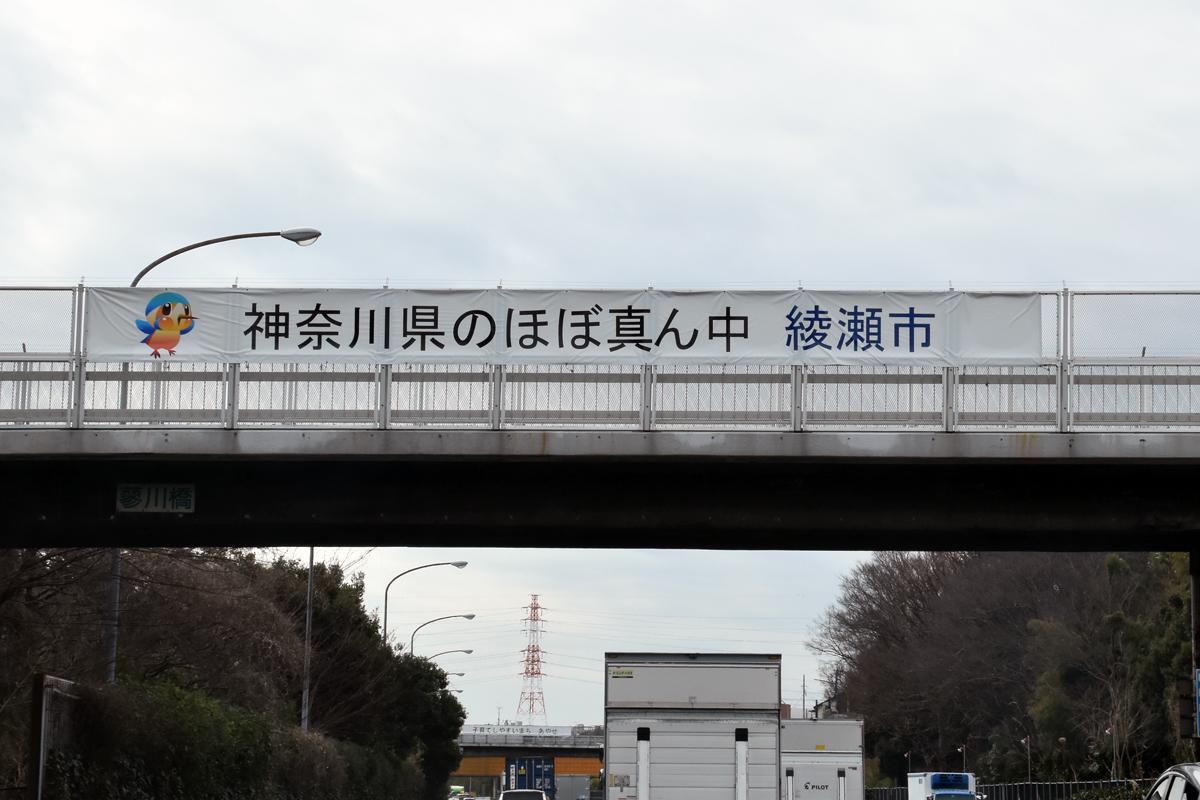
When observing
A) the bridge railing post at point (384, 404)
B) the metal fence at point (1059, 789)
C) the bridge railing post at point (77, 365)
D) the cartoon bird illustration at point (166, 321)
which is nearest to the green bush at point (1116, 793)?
the metal fence at point (1059, 789)

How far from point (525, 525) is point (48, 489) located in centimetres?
653

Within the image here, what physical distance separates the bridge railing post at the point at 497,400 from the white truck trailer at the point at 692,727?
3764 millimetres

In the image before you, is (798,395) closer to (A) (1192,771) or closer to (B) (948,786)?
(A) (1192,771)

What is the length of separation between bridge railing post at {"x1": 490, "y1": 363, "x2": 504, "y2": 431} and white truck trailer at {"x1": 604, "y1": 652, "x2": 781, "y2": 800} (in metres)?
3.76

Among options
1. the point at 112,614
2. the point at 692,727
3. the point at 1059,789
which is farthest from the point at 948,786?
the point at 112,614

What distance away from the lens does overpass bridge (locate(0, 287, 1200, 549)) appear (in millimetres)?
21141

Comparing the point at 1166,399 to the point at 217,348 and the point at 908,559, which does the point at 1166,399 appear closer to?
the point at 217,348

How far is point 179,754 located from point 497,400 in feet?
42.0

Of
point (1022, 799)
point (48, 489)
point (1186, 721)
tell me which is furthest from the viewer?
point (1022, 799)

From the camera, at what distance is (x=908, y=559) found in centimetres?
9300

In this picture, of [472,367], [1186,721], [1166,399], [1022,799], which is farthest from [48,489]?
[1022,799]

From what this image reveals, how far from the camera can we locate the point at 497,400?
21422mm

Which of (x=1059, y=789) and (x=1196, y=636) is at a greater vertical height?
(x=1196, y=636)

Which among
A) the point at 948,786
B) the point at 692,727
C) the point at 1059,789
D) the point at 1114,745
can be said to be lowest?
the point at 1059,789
